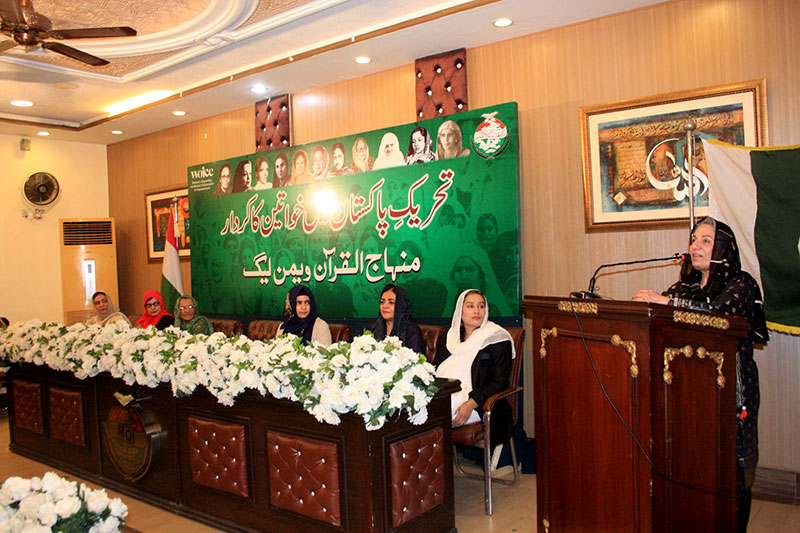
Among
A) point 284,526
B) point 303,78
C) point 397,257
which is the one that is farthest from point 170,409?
point 303,78

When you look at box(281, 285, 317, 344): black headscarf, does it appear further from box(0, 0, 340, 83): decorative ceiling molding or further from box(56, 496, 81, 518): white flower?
box(56, 496, 81, 518): white flower

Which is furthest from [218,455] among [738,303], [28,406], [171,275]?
[171,275]

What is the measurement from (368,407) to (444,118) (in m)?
2.76

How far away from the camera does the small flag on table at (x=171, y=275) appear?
704cm

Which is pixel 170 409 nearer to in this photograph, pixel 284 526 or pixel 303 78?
pixel 284 526

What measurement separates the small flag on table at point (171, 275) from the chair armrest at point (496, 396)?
179 inches

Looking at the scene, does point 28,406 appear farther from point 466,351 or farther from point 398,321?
point 466,351

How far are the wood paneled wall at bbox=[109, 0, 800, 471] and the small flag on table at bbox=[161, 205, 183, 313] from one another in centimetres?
283

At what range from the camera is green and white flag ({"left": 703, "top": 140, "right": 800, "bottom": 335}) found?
10.7 feet

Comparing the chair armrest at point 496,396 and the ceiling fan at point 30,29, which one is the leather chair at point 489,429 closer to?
the chair armrest at point 496,396

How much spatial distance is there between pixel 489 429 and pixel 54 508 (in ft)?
7.71

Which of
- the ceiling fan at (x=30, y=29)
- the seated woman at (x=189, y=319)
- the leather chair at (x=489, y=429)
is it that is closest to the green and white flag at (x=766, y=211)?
the leather chair at (x=489, y=429)

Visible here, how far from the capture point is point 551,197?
434 cm

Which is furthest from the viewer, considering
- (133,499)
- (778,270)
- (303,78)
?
(303,78)
